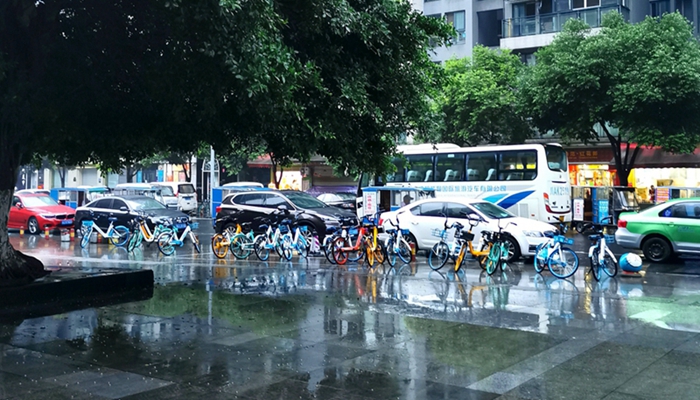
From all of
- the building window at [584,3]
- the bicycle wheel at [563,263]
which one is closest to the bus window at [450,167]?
the bicycle wheel at [563,263]

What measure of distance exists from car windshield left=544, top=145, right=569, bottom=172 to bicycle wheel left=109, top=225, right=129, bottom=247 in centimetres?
1415

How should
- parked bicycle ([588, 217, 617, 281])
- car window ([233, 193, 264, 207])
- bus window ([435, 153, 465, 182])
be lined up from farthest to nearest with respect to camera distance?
1. bus window ([435, 153, 465, 182])
2. car window ([233, 193, 264, 207])
3. parked bicycle ([588, 217, 617, 281])

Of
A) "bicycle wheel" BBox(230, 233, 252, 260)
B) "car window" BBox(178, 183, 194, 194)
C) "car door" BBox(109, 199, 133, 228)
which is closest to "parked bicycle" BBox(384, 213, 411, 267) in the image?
"bicycle wheel" BBox(230, 233, 252, 260)

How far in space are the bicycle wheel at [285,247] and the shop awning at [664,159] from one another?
22.7 m

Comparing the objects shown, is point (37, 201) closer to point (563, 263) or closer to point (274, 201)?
point (274, 201)

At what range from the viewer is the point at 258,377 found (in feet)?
20.9

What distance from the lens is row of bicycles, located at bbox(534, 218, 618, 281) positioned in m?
13.3

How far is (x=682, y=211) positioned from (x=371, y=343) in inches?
428

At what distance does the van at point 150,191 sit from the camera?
38094mm

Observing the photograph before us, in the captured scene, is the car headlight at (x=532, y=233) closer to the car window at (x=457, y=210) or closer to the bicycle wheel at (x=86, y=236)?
the car window at (x=457, y=210)

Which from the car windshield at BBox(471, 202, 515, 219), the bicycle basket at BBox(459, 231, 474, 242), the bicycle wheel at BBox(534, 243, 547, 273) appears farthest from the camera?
the car windshield at BBox(471, 202, 515, 219)

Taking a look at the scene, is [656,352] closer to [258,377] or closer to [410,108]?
[258,377]

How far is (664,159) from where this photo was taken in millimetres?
33500

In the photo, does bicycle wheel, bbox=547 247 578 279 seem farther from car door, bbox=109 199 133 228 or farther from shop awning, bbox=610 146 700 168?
shop awning, bbox=610 146 700 168
